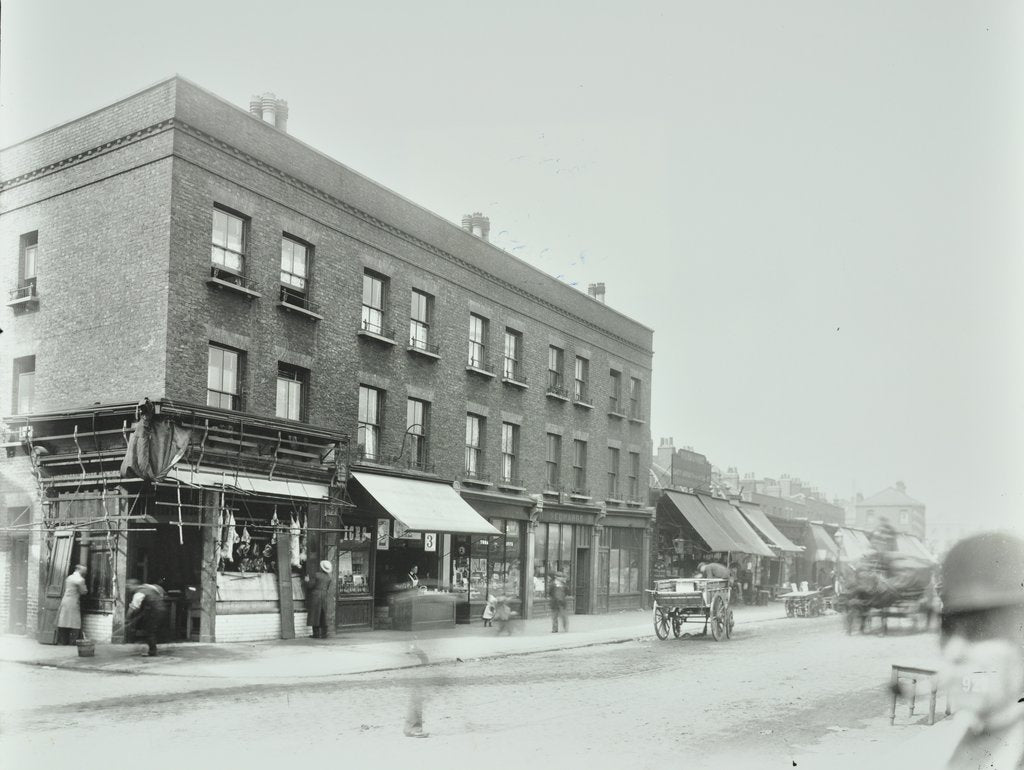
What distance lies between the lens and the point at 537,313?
30922mm

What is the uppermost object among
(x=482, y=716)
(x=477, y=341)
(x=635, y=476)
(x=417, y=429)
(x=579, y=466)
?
(x=477, y=341)

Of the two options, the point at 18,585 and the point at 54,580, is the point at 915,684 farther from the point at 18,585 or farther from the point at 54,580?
the point at 18,585

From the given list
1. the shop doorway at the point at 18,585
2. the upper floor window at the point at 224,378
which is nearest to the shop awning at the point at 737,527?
the upper floor window at the point at 224,378

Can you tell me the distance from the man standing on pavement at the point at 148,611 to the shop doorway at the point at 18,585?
13.6 feet

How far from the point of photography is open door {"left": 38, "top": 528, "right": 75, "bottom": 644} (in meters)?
18.8

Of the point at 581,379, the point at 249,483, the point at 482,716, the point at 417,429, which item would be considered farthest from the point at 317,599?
the point at 581,379

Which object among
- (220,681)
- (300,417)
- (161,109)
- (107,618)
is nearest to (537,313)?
(300,417)

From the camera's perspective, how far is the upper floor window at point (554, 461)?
31.5 metres

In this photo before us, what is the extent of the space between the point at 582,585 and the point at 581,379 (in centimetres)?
687

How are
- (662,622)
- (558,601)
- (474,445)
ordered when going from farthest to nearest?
(474,445), (558,601), (662,622)

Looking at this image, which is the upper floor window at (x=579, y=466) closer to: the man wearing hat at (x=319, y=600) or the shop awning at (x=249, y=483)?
the shop awning at (x=249, y=483)

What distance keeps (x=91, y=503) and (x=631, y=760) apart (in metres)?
13.5

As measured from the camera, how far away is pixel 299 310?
842 inches

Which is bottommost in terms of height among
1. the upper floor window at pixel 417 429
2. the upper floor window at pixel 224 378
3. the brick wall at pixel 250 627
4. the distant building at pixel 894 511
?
the brick wall at pixel 250 627
